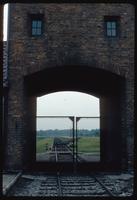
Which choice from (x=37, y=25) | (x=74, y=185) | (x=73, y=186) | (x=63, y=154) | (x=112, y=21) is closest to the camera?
(x=73, y=186)

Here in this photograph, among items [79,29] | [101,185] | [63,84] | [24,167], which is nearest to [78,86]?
[63,84]

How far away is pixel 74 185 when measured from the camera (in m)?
10.8

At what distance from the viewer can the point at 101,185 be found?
1057 centimetres

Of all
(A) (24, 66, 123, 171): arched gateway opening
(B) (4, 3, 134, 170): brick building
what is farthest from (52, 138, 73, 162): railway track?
(B) (4, 3, 134, 170): brick building

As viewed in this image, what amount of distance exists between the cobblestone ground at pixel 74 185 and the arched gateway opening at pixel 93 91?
5.83 feet

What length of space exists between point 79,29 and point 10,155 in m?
5.08

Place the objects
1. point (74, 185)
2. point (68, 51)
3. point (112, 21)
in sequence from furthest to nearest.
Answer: point (112, 21)
point (68, 51)
point (74, 185)

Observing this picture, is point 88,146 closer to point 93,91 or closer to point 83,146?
point 83,146

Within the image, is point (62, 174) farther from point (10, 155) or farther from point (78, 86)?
point (78, 86)

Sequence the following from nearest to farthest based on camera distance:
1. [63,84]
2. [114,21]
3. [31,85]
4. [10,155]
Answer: [10,155] → [114,21] → [31,85] → [63,84]

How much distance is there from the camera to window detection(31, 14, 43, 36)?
13.7 metres

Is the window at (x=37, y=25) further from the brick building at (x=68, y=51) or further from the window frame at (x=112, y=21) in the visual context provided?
the window frame at (x=112, y=21)

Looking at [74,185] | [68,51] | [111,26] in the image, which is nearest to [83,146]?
[111,26]

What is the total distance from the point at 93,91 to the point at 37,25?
5.44 metres
